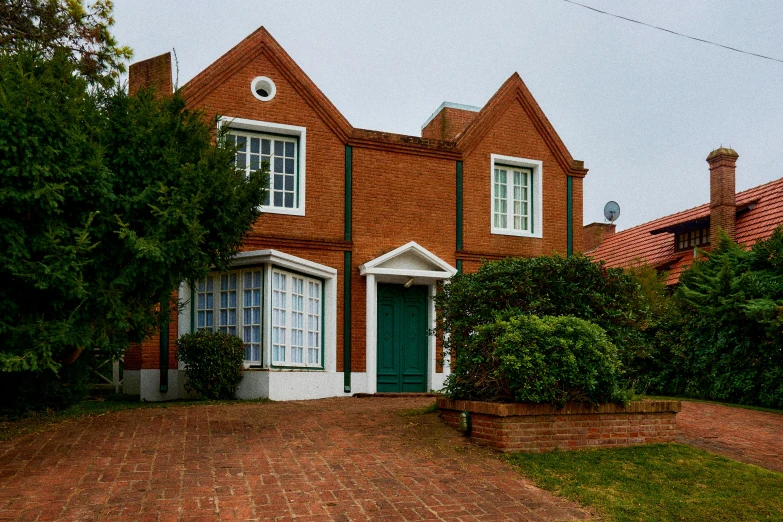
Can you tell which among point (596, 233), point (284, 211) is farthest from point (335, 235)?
point (596, 233)

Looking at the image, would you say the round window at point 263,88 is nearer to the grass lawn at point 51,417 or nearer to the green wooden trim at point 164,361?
the green wooden trim at point 164,361

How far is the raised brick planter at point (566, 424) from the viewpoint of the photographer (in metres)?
8.59

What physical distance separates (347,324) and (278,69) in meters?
5.37

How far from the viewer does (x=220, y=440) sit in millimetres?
8609

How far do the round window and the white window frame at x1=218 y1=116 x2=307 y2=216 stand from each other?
0.57 metres

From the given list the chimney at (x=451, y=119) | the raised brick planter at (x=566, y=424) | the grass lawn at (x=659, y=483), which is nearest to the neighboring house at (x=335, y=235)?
the chimney at (x=451, y=119)

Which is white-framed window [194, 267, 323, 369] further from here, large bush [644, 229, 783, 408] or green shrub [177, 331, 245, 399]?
large bush [644, 229, 783, 408]

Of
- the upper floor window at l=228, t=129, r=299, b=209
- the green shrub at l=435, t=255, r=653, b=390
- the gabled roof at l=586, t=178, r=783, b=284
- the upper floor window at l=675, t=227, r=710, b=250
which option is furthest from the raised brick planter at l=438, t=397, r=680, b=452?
the upper floor window at l=675, t=227, r=710, b=250

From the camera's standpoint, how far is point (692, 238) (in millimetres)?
23219

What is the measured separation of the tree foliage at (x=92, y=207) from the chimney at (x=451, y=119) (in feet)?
28.7

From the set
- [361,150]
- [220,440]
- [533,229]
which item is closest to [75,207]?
[220,440]

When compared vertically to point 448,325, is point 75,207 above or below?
above

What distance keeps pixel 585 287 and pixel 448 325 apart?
6.29 feet

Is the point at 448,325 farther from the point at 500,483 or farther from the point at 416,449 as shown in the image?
the point at 500,483
